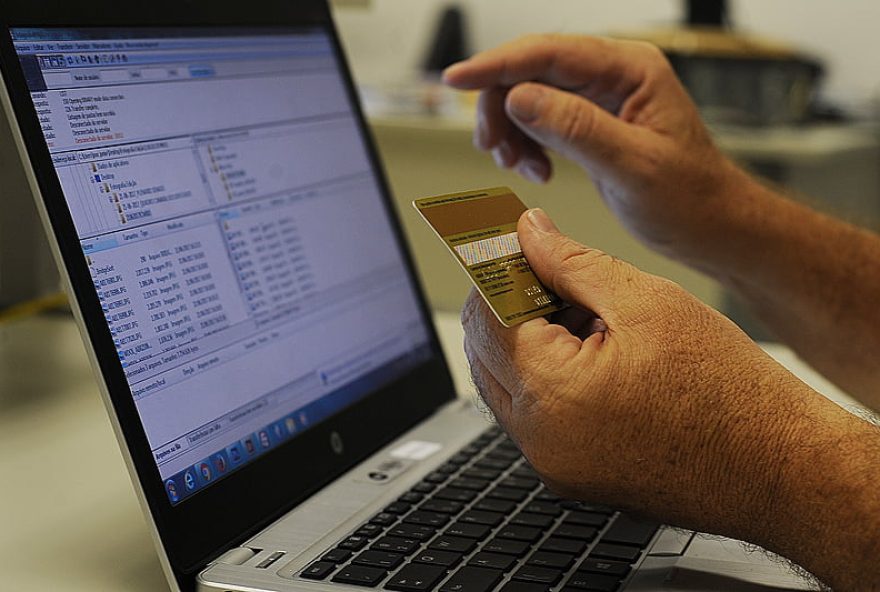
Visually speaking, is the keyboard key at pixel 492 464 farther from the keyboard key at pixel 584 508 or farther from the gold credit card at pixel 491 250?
the gold credit card at pixel 491 250

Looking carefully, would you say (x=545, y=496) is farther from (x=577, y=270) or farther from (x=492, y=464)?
(x=577, y=270)

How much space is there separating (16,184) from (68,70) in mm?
320

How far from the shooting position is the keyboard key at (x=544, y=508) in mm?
580

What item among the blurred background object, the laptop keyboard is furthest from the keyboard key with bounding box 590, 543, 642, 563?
the blurred background object

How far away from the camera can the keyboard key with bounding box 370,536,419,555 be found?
0.51m

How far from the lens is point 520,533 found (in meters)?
0.55

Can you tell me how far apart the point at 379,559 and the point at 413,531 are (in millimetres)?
40

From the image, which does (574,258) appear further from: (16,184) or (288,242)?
(16,184)

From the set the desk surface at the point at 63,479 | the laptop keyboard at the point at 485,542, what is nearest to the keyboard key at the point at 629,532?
the laptop keyboard at the point at 485,542

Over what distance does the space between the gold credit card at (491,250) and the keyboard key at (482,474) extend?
16 centimetres

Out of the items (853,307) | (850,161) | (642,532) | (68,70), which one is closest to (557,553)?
(642,532)

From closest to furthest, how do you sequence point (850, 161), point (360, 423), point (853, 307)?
point (360, 423) < point (853, 307) < point (850, 161)

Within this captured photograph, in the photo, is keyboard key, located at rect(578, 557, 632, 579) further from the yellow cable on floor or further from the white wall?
the white wall

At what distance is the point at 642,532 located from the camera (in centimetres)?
56
